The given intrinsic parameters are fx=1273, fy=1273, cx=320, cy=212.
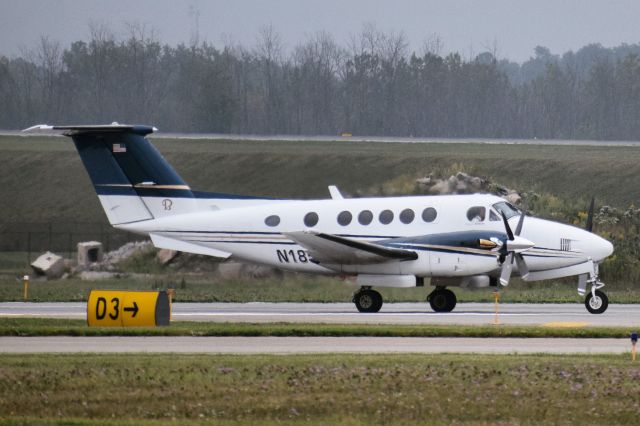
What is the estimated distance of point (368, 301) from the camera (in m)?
33.0

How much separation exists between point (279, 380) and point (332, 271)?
15.6 metres

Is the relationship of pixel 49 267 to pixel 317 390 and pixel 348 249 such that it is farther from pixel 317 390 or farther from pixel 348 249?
pixel 317 390

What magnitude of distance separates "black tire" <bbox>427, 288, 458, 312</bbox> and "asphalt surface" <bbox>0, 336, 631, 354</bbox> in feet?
26.0

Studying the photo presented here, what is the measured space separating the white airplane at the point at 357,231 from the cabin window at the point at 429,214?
0.15 feet

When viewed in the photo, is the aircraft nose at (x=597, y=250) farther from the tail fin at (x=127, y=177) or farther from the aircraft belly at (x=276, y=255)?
the tail fin at (x=127, y=177)

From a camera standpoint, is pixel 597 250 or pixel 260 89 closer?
pixel 597 250

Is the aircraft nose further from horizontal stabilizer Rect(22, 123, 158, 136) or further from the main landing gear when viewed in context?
horizontal stabilizer Rect(22, 123, 158, 136)

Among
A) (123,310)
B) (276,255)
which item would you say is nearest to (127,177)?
(276,255)

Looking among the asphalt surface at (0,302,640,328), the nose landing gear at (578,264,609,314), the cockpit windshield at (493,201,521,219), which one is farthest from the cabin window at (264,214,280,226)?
the nose landing gear at (578,264,609,314)

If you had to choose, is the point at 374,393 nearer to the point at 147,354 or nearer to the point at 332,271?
the point at 147,354

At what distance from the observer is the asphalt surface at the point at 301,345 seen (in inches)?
888

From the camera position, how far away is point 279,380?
18.4 meters

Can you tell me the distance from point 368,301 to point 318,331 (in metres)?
7.24

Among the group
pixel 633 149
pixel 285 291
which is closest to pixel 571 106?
pixel 633 149
